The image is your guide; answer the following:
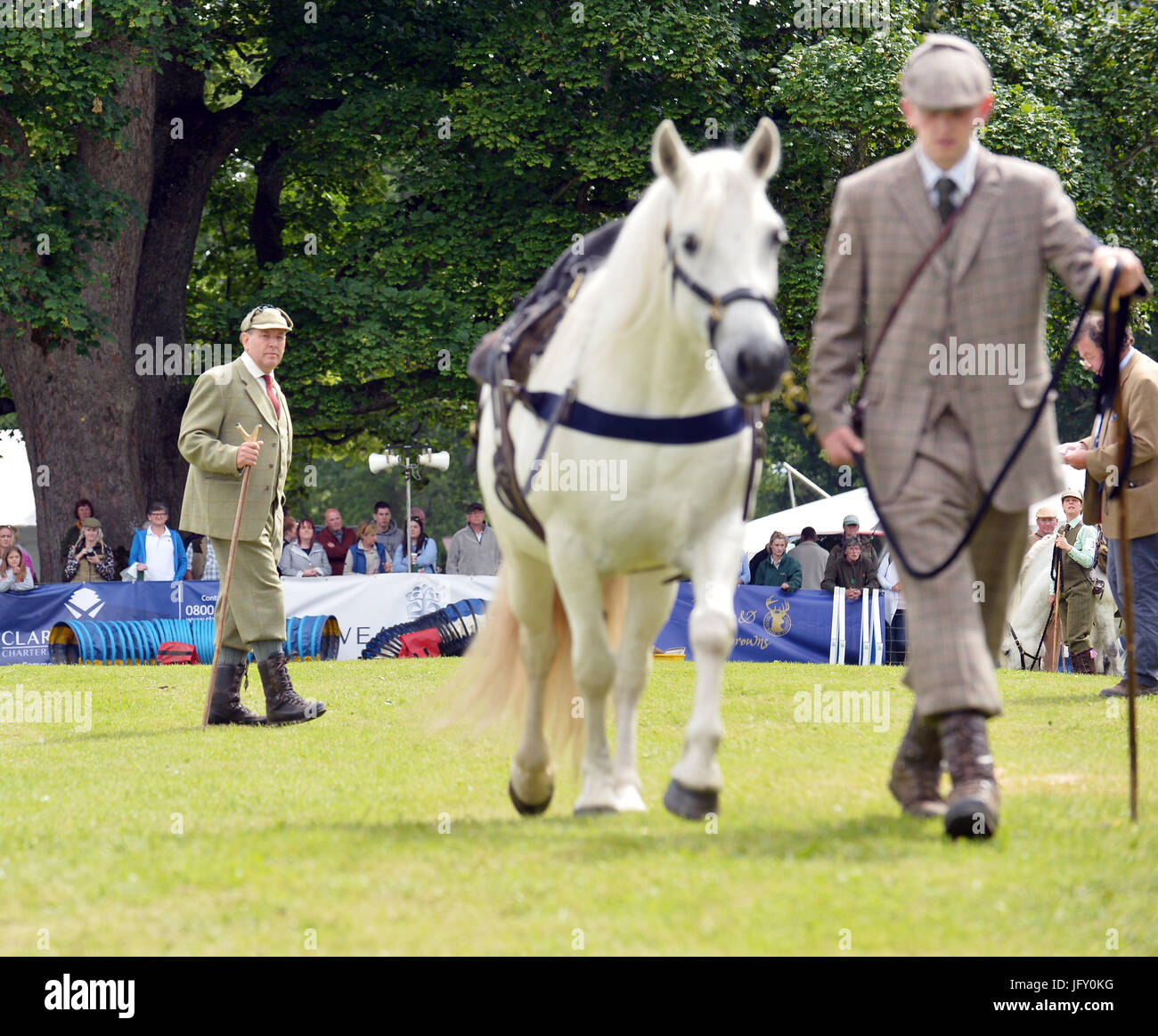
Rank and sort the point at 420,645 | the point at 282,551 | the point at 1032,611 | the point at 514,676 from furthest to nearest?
the point at 282,551
the point at 420,645
the point at 1032,611
the point at 514,676

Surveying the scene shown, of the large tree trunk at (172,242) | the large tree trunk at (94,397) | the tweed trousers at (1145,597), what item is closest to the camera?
the tweed trousers at (1145,597)

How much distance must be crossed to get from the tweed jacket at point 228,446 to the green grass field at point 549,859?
230 centimetres

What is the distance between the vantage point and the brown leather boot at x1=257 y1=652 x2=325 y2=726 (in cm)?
1123

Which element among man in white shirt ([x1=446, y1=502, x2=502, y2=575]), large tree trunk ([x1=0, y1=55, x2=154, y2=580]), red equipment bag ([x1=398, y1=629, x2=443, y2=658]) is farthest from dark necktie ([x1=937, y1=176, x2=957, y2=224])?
large tree trunk ([x1=0, y1=55, x2=154, y2=580])

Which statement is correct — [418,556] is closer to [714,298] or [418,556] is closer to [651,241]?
[651,241]

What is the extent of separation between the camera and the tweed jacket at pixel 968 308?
5.70 meters

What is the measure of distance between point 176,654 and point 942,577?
13.4 m

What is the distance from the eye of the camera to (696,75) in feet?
74.6

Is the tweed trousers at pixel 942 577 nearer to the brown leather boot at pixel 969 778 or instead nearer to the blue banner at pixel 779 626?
the brown leather boot at pixel 969 778

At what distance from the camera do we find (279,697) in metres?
11.2

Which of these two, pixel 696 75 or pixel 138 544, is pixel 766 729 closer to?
pixel 138 544

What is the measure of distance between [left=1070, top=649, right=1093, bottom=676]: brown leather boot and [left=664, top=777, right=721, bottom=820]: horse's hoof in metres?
12.2

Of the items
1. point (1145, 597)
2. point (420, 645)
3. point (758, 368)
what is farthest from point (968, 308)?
point (420, 645)

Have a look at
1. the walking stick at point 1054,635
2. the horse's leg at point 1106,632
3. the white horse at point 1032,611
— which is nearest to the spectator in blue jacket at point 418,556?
the white horse at point 1032,611
